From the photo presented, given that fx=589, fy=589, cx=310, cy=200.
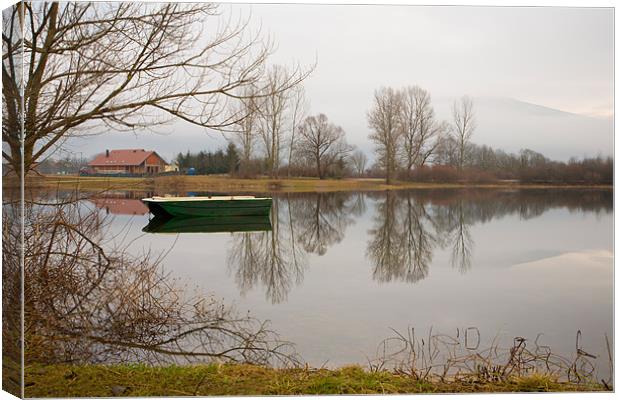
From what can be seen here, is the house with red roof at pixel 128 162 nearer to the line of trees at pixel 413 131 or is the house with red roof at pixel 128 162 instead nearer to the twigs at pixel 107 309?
the twigs at pixel 107 309

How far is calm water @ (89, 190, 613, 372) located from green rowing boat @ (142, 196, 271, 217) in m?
0.12

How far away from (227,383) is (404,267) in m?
1.51

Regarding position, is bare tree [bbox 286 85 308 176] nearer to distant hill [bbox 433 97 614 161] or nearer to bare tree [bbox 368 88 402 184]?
bare tree [bbox 368 88 402 184]

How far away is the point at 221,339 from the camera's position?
4.19 m

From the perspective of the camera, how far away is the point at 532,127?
4.59 m

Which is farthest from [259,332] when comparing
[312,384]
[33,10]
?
[33,10]

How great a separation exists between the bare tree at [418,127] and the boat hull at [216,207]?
124 centimetres

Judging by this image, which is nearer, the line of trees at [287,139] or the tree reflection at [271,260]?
the tree reflection at [271,260]

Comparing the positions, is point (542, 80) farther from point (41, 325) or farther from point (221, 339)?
point (41, 325)

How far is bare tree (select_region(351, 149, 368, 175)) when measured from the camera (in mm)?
4812

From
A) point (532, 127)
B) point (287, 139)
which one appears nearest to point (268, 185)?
point (287, 139)

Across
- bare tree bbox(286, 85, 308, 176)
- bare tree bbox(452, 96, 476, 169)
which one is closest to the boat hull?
bare tree bbox(286, 85, 308, 176)

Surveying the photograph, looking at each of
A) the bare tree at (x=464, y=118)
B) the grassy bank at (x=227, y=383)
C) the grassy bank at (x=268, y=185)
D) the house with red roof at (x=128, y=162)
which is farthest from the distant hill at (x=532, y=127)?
the house with red roof at (x=128, y=162)

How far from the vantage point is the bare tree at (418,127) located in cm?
447
